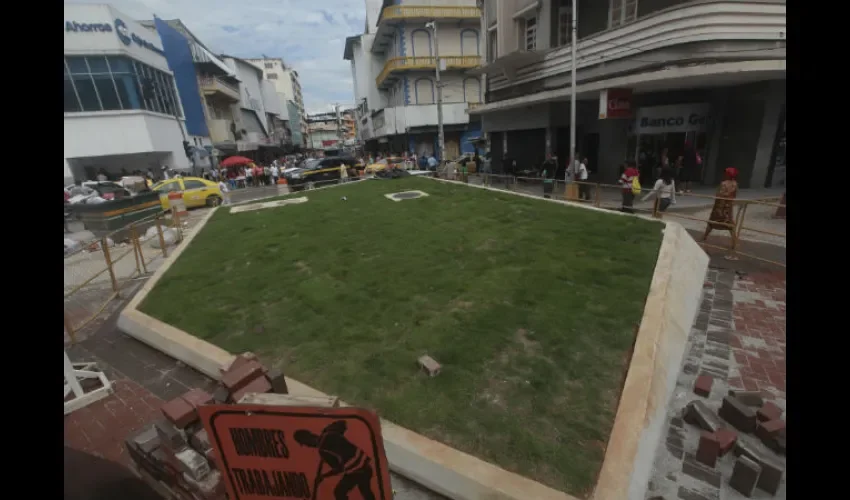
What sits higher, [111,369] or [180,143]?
[180,143]

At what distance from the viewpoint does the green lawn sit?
378cm

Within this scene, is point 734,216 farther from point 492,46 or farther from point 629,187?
point 492,46

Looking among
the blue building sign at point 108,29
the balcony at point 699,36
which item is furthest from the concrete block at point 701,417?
the blue building sign at point 108,29

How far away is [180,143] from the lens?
35844mm

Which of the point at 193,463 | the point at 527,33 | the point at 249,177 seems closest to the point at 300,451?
the point at 193,463

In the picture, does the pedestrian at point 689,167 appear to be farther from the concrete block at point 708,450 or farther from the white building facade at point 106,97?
the white building facade at point 106,97

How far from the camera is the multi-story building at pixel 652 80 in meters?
12.7

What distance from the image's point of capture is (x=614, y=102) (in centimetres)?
1520

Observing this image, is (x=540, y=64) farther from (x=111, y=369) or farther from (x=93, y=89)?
(x=93, y=89)

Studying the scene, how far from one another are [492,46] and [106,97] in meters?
28.2

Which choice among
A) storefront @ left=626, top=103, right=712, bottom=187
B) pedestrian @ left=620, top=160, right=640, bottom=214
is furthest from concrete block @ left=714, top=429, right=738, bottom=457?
storefront @ left=626, top=103, right=712, bottom=187

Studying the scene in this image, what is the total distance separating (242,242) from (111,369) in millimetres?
4606

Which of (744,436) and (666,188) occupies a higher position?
(666,188)
